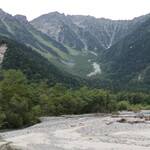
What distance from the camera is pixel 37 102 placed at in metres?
119

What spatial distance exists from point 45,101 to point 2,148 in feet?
272

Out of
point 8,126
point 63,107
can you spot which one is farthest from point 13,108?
point 63,107

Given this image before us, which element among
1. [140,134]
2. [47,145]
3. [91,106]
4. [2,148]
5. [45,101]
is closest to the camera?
[2,148]

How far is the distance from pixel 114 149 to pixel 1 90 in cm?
4642

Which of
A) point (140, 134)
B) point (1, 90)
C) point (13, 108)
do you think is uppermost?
point (1, 90)

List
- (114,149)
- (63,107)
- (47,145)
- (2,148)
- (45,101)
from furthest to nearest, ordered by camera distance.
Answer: (63,107), (45,101), (47,145), (114,149), (2,148)

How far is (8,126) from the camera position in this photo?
74.0 meters

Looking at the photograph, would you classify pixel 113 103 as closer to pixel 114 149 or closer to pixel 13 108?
pixel 13 108

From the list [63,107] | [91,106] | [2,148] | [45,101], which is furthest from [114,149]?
[91,106]

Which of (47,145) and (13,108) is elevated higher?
(13,108)

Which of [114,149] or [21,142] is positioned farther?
[21,142]

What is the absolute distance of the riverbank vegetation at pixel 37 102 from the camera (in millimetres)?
75456

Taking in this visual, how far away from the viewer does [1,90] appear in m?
77.8

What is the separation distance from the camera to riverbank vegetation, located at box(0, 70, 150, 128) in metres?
75.5
